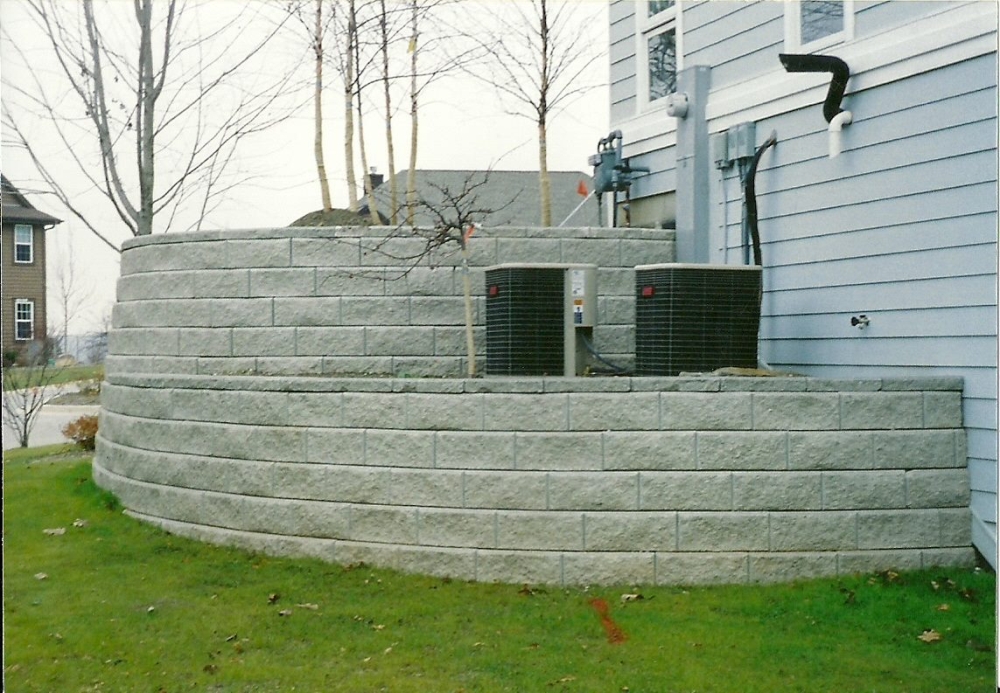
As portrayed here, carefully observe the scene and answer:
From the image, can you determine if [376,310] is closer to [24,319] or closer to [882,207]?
[882,207]

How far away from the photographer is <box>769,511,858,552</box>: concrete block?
6441 mm

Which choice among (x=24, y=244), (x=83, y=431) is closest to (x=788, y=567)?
(x=24, y=244)

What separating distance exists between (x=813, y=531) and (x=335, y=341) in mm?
3968

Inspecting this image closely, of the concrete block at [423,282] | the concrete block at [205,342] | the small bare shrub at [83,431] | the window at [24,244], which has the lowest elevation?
the small bare shrub at [83,431]

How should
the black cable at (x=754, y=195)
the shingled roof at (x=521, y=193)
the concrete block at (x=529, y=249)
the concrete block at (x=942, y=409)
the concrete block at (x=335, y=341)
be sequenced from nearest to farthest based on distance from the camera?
the concrete block at (x=942, y=409) → the black cable at (x=754, y=195) → the concrete block at (x=335, y=341) → the concrete block at (x=529, y=249) → the shingled roof at (x=521, y=193)

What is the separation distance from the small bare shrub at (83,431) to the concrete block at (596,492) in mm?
7249

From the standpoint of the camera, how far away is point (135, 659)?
545 centimetres

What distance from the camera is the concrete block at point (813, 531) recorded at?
21.1ft

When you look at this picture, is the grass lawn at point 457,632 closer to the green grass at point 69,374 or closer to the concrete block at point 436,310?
the concrete block at point 436,310

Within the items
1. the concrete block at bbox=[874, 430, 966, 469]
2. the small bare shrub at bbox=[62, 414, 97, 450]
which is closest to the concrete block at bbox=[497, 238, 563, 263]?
the concrete block at bbox=[874, 430, 966, 469]

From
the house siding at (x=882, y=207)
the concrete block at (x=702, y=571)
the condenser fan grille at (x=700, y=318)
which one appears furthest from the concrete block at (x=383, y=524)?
the house siding at (x=882, y=207)

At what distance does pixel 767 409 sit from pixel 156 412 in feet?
15.5

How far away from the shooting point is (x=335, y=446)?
7.04 metres

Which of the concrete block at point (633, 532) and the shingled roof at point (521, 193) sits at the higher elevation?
the shingled roof at point (521, 193)
